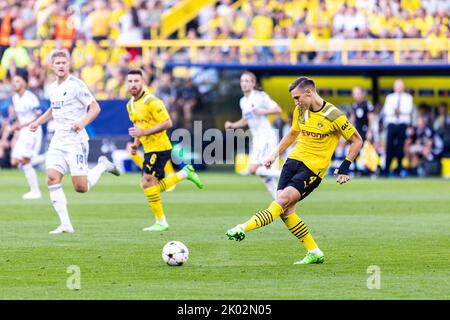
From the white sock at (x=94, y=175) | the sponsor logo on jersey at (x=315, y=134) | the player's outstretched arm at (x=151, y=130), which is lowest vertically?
the white sock at (x=94, y=175)

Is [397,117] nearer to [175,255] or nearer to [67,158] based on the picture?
[67,158]

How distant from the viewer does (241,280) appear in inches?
415

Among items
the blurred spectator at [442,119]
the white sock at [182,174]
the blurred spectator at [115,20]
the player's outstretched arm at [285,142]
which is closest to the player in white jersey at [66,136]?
the white sock at [182,174]

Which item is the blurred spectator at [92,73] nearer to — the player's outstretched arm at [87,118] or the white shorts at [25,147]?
the white shorts at [25,147]

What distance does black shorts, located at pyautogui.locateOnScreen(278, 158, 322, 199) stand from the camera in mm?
11695

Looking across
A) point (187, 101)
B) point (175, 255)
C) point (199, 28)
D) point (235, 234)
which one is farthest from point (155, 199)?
point (199, 28)

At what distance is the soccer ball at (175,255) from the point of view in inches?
455

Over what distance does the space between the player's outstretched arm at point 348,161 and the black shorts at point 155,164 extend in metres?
4.38

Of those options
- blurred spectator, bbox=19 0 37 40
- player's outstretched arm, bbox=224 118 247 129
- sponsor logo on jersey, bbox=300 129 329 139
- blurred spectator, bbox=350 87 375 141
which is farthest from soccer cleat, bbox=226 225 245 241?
blurred spectator, bbox=19 0 37 40

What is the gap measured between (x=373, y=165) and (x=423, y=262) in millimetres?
16418

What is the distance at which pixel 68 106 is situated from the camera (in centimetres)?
1499
